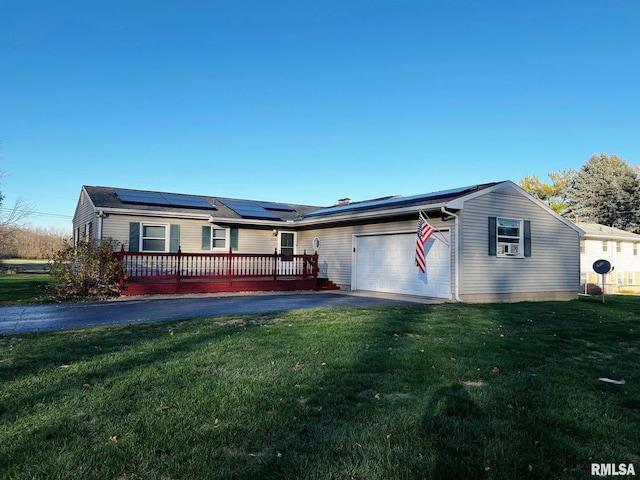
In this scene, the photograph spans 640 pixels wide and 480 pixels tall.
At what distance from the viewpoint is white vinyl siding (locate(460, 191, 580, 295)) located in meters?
11.9

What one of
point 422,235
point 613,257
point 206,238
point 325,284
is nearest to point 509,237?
point 422,235

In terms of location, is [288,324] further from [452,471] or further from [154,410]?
[452,471]

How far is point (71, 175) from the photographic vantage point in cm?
3017

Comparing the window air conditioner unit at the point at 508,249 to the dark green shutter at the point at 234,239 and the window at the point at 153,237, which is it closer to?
the dark green shutter at the point at 234,239

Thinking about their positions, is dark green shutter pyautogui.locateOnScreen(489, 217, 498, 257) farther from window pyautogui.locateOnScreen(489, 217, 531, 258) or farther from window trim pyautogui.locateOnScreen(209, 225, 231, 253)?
window trim pyautogui.locateOnScreen(209, 225, 231, 253)

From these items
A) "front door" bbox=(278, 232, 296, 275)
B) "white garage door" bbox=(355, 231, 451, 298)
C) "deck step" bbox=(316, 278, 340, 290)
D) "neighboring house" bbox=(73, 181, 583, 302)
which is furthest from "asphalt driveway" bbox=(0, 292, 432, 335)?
"front door" bbox=(278, 232, 296, 275)

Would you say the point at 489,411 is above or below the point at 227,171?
below

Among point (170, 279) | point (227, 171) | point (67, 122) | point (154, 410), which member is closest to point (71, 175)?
point (67, 122)

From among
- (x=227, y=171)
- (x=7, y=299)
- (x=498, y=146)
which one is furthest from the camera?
(x=227, y=171)

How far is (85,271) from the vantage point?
11.3 metres

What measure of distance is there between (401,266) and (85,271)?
386 inches

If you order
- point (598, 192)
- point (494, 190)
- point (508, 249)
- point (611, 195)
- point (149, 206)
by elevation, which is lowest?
point (508, 249)

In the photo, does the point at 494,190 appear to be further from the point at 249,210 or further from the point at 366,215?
the point at 249,210

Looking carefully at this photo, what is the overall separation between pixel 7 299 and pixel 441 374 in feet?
37.9
